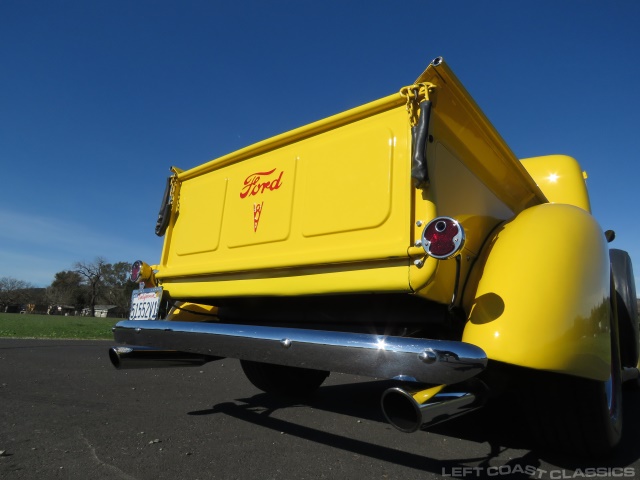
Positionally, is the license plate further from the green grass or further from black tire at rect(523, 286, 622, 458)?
the green grass

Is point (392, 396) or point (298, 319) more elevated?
point (298, 319)

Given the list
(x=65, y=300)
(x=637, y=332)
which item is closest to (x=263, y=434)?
(x=637, y=332)

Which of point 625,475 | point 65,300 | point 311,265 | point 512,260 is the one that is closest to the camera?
point 512,260

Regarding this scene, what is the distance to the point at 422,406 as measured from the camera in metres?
1.55

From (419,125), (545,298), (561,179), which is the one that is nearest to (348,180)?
(419,125)

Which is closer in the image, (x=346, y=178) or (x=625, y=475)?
(x=625, y=475)

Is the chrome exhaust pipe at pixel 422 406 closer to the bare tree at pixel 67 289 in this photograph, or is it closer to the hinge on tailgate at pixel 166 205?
the hinge on tailgate at pixel 166 205

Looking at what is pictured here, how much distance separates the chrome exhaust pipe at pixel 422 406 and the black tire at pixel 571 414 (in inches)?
24.6

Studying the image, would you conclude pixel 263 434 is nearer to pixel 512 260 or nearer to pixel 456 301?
pixel 456 301

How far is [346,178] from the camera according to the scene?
8.25 feet

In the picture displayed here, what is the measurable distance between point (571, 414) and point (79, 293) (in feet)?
324

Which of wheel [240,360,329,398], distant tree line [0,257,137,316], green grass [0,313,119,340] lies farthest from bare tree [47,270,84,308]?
wheel [240,360,329,398]

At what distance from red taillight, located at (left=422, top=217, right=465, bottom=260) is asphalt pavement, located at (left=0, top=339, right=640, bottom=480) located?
117 cm

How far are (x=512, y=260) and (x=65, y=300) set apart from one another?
10172cm
